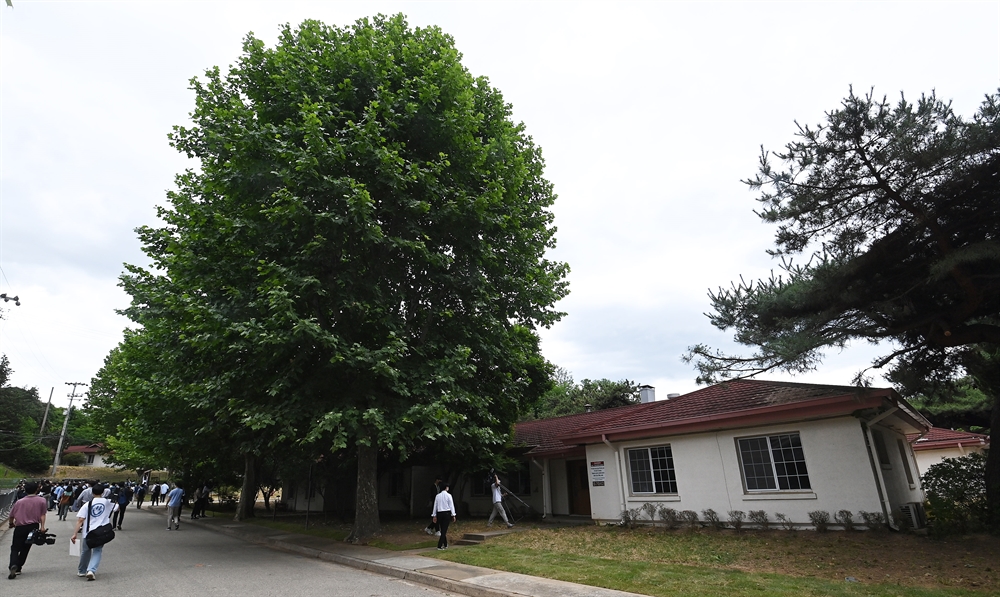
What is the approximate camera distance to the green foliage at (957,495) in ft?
36.1

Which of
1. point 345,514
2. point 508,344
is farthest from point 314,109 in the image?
point 345,514

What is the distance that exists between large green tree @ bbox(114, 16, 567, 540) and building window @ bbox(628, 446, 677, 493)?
4.93 m

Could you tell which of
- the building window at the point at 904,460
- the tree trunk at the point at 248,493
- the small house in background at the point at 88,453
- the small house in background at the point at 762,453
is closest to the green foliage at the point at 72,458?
the small house in background at the point at 88,453

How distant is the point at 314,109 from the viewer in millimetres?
11320

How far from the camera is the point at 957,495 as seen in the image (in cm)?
1231

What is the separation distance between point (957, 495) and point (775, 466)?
12.9ft

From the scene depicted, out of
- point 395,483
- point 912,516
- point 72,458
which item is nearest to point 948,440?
point 912,516

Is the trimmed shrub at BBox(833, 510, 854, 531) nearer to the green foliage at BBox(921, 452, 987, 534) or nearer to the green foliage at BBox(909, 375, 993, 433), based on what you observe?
the green foliage at BBox(921, 452, 987, 534)

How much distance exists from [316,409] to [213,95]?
8.75 m

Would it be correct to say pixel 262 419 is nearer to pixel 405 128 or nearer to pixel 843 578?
pixel 405 128

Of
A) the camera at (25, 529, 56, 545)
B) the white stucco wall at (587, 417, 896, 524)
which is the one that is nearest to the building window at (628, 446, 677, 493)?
the white stucco wall at (587, 417, 896, 524)

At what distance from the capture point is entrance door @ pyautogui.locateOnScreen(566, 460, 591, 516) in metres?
19.1

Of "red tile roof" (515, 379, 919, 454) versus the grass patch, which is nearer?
the grass patch

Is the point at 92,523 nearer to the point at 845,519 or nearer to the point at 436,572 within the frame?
the point at 436,572
